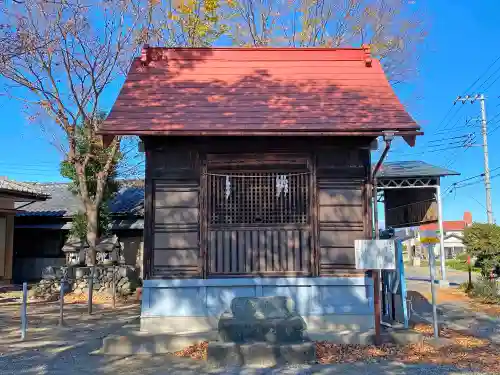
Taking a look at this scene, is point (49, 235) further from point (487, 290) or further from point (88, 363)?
point (487, 290)

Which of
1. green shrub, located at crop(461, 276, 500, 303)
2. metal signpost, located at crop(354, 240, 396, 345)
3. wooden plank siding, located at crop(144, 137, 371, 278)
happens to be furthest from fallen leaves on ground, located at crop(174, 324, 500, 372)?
green shrub, located at crop(461, 276, 500, 303)

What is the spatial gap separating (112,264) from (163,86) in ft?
30.9

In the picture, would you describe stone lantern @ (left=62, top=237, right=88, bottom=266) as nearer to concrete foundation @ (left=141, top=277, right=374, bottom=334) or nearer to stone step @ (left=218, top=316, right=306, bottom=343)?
concrete foundation @ (left=141, top=277, right=374, bottom=334)

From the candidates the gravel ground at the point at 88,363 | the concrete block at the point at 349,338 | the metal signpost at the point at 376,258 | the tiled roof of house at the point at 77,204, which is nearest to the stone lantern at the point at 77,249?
the tiled roof of house at the point at 77,204

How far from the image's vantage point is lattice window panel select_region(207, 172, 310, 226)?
8844 mm

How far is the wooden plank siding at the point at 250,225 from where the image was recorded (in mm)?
8688

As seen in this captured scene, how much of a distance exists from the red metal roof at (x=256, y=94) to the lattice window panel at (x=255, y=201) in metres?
1.10

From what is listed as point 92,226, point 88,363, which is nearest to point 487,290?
point 88,363

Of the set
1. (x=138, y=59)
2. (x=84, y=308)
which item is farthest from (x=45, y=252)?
(x=138, y=59)

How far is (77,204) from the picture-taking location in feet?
72.1

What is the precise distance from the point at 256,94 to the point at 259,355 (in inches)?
199

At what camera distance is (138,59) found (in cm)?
1017

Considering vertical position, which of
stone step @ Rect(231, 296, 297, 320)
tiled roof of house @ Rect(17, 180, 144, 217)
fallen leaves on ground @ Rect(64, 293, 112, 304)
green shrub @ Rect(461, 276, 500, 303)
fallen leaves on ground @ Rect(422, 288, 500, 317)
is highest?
tiled roof of house @ Rect(17, 180, 144, 217)

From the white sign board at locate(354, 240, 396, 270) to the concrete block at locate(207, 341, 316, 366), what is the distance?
1804mm
